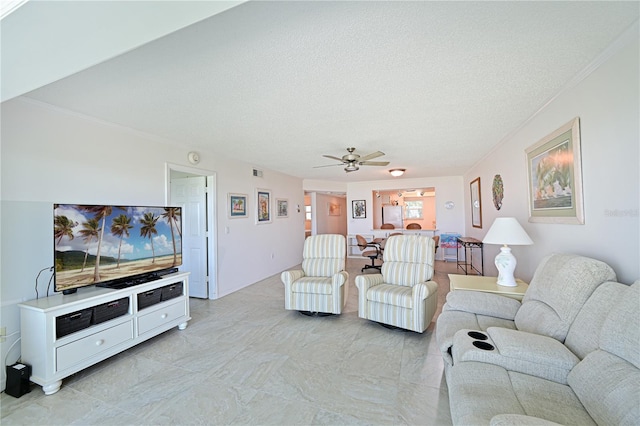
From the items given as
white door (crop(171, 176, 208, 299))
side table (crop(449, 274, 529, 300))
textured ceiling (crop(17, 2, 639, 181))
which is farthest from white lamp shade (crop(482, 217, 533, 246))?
white door (crop(171, 176, 208, 299))

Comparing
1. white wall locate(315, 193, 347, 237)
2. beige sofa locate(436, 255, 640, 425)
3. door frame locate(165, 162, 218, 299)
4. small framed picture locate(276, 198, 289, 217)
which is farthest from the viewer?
white wall locate(315, 193, 347, 237)

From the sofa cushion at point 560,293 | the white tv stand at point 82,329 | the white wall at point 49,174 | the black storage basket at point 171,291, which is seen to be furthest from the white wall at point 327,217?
the sofa cushion at point 560,293

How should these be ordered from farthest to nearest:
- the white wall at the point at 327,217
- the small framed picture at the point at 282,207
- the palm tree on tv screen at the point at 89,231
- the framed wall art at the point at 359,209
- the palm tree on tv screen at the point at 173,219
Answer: the white wall at the point at 327,217, the framed wall art at the point at 359,209, the small framed picture at the point at 282,207, the palm tree on tv screen at the point at 173,219, the palm tree on tv screen at the point at 89,231

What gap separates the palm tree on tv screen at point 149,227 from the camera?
113 inches

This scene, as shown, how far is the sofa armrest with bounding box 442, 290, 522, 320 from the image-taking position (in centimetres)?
209

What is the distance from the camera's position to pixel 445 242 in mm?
7078

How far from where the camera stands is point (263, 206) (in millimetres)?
5539

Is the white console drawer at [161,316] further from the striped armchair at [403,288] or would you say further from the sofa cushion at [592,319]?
the sofa cushion at [592,319]

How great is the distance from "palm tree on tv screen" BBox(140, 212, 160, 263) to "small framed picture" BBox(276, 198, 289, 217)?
3242 mm

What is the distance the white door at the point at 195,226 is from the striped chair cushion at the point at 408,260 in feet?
9.45

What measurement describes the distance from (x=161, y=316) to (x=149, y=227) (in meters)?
0.98

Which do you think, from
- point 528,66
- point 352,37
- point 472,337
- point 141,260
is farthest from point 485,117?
point 141,260

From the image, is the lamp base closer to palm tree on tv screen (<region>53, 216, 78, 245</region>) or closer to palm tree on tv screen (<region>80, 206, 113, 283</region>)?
palm tree on tv screen (<region>80, 206, 113, 283</region>)

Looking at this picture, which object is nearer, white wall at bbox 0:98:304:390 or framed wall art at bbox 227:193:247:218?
white wall at bbox 0:98:304:390
